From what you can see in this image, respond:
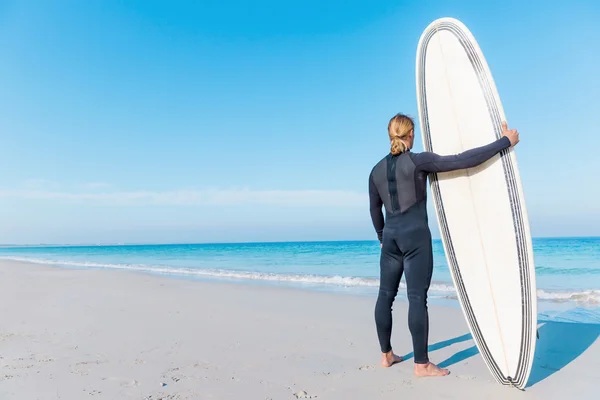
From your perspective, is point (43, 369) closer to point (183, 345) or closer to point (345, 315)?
point (183, 345)

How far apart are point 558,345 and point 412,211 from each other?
7.19 feet

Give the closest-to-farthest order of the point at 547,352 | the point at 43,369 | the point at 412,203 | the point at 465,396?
the point at 465,396
the point at 412,203
the point at 43,369
the point at 547,352

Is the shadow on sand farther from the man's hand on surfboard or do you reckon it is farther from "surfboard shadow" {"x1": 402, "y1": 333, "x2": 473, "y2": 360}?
the man's hand on surfboard

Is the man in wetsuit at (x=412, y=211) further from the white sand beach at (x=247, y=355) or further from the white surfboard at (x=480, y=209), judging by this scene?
the white sand beach at (x=247, y=355)

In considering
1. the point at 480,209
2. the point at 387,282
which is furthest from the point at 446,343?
the point at 480,209

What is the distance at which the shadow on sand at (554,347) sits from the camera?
130 inches

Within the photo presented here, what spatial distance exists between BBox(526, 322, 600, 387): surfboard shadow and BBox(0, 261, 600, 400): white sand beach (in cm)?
1

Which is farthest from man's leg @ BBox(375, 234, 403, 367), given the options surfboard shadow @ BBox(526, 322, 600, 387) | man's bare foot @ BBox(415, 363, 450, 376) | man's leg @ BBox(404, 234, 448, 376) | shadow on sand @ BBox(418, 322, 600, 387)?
surfboard shadow @ BBox(526, 322, 600, 387)

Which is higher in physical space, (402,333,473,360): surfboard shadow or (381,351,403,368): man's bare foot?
(381,351,403,368): man's bare foot

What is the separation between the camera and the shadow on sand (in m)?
3.30

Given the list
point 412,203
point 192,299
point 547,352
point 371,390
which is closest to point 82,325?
point 192,299

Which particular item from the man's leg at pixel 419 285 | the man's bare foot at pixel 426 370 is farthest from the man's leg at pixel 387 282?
the man's bare foot at pixel 426 370

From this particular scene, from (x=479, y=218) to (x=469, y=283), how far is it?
48 centimetres

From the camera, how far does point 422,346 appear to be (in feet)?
10.0
